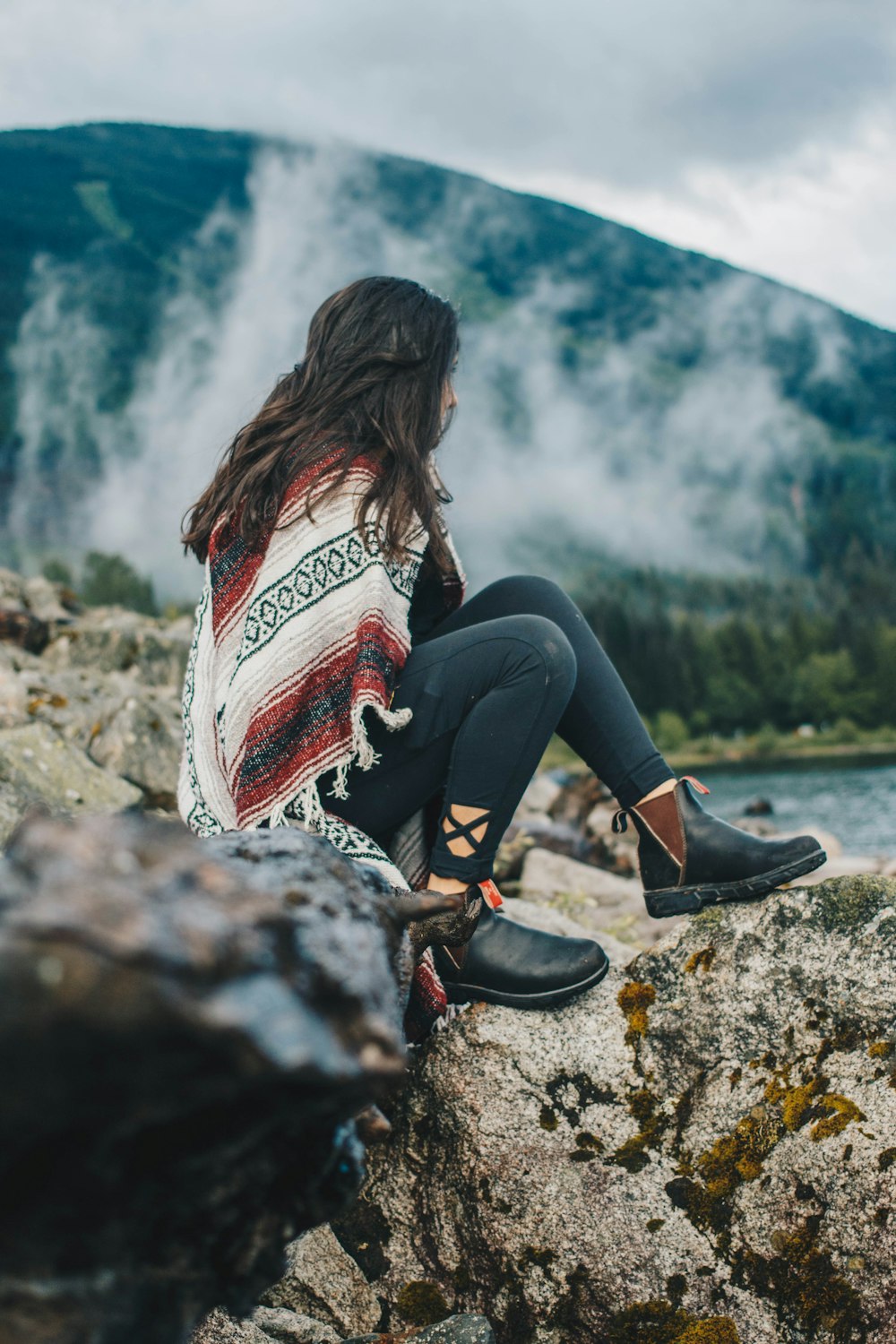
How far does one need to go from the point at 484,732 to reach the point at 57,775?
3.60 meters

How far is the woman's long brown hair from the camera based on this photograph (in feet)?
10.0

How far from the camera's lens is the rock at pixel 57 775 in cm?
531

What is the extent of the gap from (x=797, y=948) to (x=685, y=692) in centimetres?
11429

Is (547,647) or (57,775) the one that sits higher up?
(547,647)

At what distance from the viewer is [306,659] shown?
2.94 meters

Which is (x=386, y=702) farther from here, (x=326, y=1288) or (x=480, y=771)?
(x=326, y=1288)

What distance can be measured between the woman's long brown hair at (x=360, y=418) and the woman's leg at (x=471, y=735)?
1.44ft

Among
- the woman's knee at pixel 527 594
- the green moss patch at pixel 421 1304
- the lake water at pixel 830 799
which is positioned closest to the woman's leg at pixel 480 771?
the woman's knee at pixel 527 594

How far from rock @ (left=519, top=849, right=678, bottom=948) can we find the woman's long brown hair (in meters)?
3.80

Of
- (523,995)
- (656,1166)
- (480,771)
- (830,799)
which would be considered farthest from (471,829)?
(830,799)

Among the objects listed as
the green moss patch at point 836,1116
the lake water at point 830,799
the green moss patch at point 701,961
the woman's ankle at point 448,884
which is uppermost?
the woman's ankle at point 448,884

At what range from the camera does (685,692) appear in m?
114

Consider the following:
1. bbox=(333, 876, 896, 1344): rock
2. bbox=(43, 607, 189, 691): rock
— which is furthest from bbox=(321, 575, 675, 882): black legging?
bbox=(43, 607, 189, 691): rock

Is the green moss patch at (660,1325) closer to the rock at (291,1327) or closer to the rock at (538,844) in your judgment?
the rock at (291,1327)
